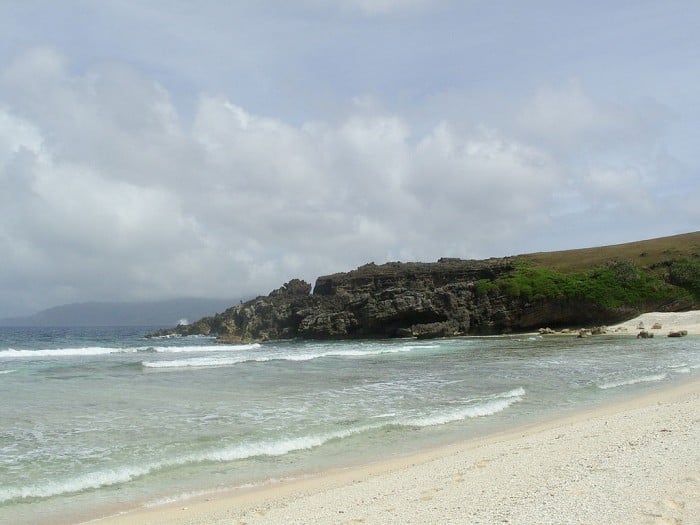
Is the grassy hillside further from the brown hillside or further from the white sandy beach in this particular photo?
the white sandy beach

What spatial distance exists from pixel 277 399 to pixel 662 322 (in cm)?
5206

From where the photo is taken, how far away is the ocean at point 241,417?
10.9 metres

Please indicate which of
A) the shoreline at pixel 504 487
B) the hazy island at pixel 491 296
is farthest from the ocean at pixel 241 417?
the hazy island at pixel 491 296

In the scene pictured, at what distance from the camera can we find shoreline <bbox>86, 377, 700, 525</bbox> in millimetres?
7258

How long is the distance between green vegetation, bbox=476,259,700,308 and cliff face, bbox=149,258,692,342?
37 cm

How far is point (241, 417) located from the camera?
17.1m

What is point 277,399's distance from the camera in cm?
2064

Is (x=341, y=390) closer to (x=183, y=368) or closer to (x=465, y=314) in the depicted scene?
(x=183, y=368)

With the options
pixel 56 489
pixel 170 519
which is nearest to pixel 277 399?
pixel 56 489

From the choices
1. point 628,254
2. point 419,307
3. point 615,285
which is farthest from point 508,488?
point 628,254

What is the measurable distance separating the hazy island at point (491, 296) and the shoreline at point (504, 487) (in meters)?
57.0

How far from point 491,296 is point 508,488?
6552 centimetres

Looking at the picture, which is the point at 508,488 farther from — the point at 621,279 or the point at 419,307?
the point at 621,279

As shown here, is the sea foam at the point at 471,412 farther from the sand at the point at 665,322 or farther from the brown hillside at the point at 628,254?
the brown hillside at the point at 628,254
